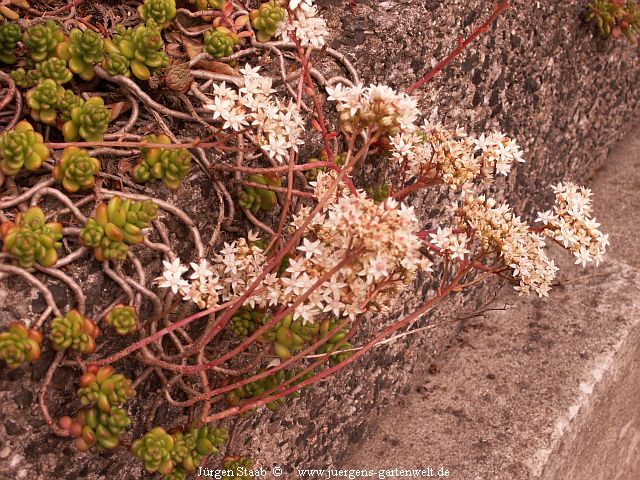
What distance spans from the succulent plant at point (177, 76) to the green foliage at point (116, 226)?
0.37 meters

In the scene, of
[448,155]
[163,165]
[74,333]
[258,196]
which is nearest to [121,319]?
[74,333]

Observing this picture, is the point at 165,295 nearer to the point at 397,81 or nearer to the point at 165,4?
the point at 165,4

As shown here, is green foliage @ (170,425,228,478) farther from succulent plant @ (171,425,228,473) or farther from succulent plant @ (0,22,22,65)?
succulent plant @ (0,22,22,65)

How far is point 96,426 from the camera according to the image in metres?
1.30

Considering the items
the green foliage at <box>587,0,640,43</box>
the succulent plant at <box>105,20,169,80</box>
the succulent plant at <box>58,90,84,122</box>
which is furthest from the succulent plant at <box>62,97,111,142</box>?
the green foliage at <box>587,0,640,43</box>

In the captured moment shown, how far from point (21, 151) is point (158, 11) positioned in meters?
0.46

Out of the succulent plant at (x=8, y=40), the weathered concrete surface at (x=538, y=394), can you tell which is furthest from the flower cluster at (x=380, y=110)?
the weathered concrete surface at (x=538, y=394)

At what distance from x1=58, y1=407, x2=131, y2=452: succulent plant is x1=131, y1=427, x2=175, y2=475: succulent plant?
6 centimetres

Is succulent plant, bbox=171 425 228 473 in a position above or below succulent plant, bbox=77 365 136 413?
below

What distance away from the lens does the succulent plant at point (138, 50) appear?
1.49m

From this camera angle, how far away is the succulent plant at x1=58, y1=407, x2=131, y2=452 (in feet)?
4.18

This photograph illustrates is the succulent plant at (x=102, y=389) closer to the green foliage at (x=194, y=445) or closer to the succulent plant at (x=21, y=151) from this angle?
the green foliage at (x=194, y=445)

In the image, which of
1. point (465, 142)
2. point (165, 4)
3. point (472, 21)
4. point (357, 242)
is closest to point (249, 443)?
point (357, 242)

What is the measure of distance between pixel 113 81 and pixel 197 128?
20 cm
